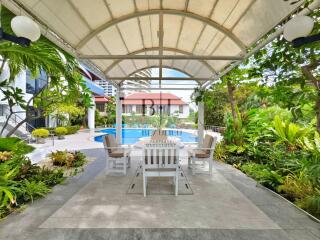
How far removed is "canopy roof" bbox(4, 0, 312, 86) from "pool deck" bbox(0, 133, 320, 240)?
3.37 m

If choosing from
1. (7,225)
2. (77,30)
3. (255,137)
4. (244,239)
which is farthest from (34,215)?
(255,137)

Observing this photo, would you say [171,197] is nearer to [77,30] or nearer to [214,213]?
[214,213]

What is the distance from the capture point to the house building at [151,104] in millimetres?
18156

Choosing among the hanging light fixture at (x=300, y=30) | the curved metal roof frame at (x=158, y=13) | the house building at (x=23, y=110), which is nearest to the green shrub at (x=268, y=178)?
the curved metal roof frame at (x=158, y=13)

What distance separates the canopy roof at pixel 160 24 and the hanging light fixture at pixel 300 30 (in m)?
0.32

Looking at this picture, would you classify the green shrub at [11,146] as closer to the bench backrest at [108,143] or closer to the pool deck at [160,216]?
the pool deck at [160,216]

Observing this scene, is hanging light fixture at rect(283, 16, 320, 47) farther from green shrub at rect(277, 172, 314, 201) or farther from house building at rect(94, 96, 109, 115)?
house building at rect(94, 96, 109, 115)

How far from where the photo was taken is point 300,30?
271 centimetres

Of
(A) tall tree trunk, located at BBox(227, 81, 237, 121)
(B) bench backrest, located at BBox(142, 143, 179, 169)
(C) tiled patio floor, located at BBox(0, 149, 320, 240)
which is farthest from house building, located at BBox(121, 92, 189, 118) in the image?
(C) tiled patio floor, located at BBox(0, 149, 320, 240)

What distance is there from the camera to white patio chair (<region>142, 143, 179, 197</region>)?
208 inches

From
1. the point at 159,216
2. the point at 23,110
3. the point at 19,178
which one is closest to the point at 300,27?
the point at 159,216

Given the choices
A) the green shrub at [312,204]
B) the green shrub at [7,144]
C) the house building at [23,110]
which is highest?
the house building at [23,110]

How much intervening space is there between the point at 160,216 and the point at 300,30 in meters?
3.54

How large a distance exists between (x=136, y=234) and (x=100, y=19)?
5.09 metres
